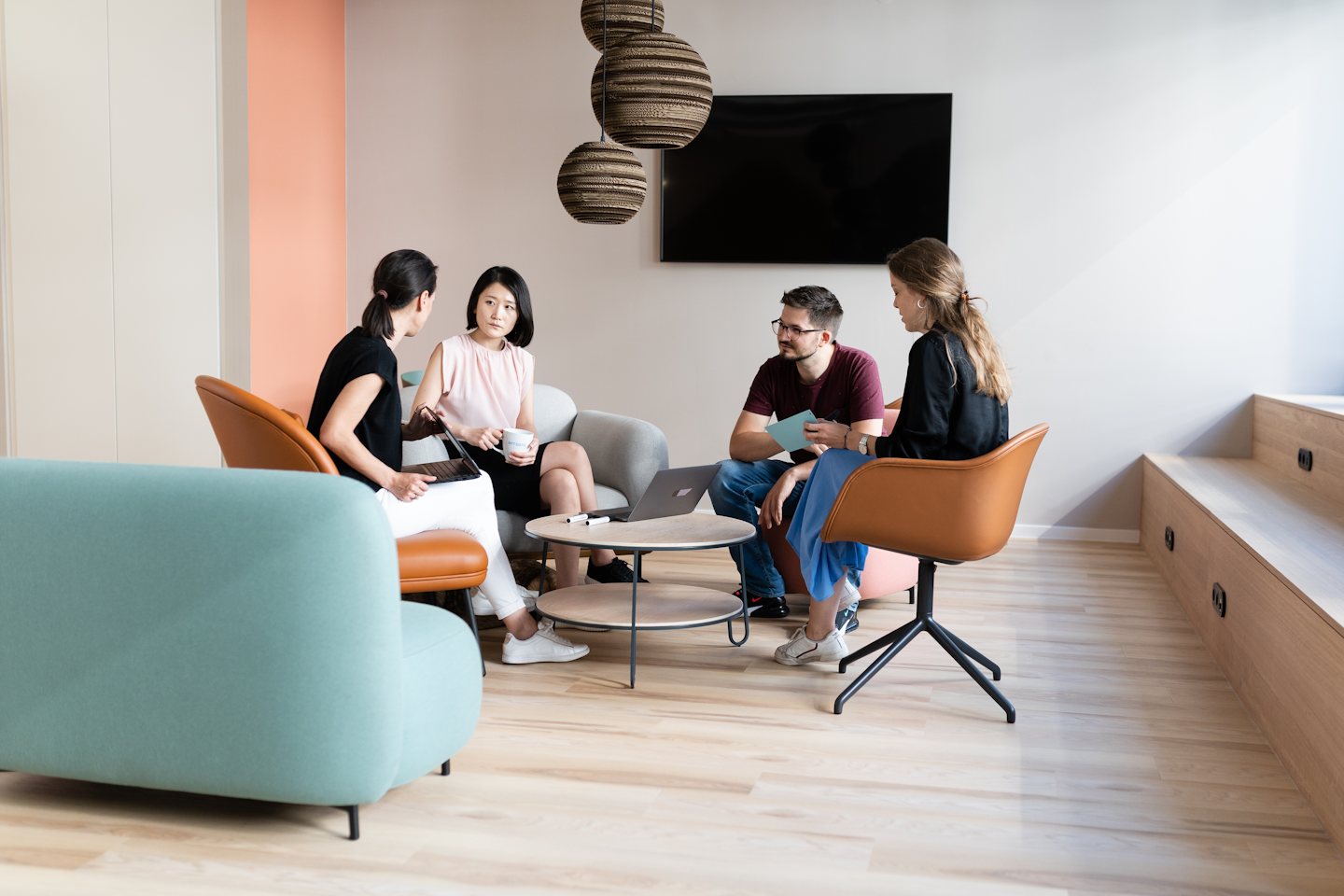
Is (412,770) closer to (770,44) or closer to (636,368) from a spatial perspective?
(636,368)

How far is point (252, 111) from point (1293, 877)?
16.0 ft

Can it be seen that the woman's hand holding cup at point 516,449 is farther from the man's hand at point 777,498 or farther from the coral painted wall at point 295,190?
the coral painted wall at point 295,190

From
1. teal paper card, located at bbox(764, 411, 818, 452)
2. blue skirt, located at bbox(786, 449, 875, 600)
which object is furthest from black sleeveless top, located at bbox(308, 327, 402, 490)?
blue skirt, located at bbox(786, 449, 875, 600)

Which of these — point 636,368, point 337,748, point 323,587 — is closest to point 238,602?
point 323,587

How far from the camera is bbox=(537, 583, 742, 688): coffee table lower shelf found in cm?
295

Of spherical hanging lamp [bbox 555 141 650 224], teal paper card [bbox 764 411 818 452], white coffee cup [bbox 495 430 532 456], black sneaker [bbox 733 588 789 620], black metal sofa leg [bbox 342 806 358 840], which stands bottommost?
black sneaker [bbox 733 588 789 620]

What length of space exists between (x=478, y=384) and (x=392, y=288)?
947 mm

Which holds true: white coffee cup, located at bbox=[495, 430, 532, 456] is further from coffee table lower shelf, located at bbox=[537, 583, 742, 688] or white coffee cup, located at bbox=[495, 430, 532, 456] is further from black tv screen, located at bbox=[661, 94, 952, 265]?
black tv screen, located at bbox=[661, 94, 952, 265]

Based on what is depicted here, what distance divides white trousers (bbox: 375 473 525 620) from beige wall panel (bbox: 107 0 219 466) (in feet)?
7.87

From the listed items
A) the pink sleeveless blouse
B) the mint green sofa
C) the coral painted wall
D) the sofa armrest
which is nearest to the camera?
the mint green sofa

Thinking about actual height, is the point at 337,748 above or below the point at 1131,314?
below

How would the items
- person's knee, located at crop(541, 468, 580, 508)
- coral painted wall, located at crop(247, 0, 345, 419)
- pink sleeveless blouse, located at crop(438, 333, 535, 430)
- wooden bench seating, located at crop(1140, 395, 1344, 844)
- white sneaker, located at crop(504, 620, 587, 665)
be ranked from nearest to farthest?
wooden bench seating, located at crop(1140, 395, 1344, 844) < white sneaker, located at crop(504, 620, 587, 665) < person's knee, located at crop(541, 468, 580, 508) < pink sleeveless blouse, located at crop(438, 333, 535, 430) < coral painted wall, located at crop(247, 0, 345, 419)

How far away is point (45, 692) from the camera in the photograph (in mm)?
1919

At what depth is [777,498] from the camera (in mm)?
3391
